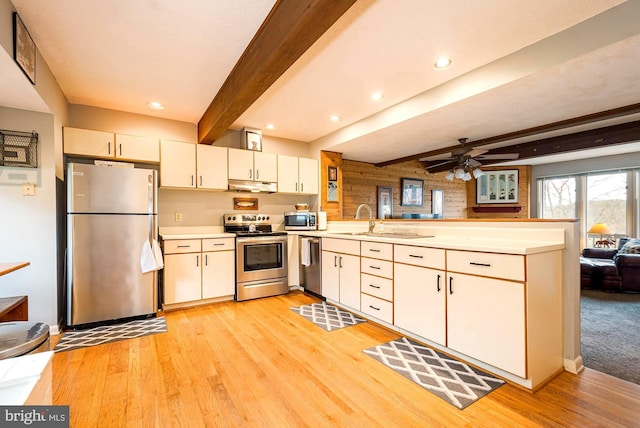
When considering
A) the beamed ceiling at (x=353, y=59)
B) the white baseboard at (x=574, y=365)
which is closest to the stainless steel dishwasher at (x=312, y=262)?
the beamed ceiling at (x=353, y=59)

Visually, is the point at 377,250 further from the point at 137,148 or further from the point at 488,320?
the point at 137,148

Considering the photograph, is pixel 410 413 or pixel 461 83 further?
pixel 461 83

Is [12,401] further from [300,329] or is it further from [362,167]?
[362,167]

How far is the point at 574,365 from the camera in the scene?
6.68 ft

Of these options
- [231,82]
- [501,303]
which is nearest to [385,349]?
[501,303]

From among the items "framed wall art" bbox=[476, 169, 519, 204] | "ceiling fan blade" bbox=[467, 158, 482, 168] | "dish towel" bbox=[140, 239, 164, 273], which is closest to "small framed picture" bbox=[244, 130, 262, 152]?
"dish towel" bbox=[140, 239, 164, 273]

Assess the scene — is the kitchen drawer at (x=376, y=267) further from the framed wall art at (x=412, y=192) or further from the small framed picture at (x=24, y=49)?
the framed wall art at (x=412, y=192)

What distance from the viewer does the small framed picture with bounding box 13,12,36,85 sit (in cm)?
184

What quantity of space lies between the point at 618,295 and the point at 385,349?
3963 millimetres

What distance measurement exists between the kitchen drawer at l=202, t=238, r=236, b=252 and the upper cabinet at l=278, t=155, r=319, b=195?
3.67 feet

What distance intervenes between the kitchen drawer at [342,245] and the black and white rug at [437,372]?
1052 mm

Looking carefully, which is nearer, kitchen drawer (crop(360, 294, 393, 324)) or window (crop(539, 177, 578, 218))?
kitchen drawer (crop(360, 294, 393, 324))

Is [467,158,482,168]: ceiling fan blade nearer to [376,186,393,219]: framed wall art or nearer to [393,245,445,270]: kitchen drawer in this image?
[376,186,393,219]: framed wall art

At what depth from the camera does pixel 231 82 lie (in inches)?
105
